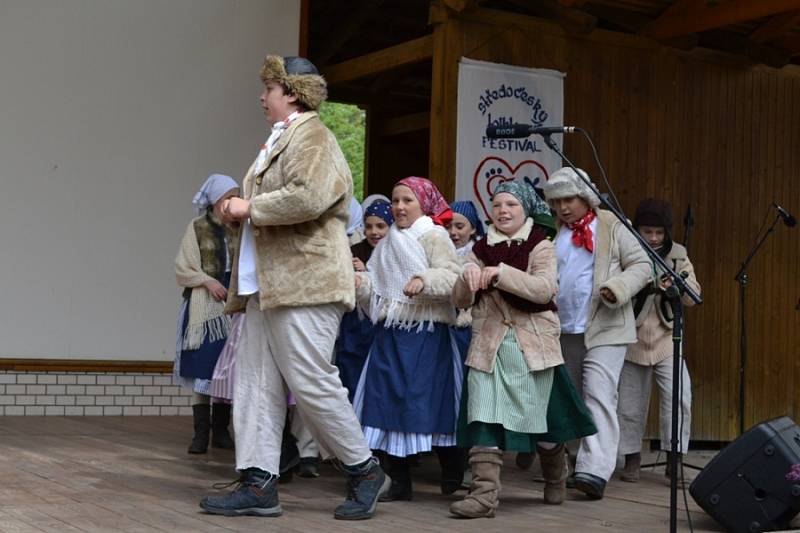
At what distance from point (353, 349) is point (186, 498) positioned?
4.00 feet

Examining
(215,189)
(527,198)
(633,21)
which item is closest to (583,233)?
(527,198)

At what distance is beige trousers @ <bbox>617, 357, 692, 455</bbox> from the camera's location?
6.89m

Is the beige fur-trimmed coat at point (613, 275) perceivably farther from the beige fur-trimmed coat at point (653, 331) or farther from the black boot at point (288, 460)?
the black boot at point (288, 460)

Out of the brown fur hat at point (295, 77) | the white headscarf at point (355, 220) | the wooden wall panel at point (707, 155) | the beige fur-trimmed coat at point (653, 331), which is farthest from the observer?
the wooden wall panel at point (707, 155)

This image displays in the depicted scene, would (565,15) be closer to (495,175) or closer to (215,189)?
(495,175)

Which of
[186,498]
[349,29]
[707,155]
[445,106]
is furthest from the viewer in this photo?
[349,29]

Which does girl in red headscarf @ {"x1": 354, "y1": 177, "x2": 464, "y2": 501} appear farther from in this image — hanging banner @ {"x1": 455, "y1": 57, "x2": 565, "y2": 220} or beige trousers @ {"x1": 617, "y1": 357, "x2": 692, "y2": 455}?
hanging banner @ {"x1": 455, "y1": 57, "x2": 565, "y2": 220}

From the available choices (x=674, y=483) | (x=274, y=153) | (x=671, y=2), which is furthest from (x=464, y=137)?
(x=674, y=483)

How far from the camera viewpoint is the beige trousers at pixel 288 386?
4.97m

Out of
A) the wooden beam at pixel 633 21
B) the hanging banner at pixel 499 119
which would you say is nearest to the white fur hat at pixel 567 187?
the hanging banner at pixel 499 119

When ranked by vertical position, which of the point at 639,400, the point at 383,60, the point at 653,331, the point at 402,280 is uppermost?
the point at 383,60

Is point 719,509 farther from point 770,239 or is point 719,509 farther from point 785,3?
point 770,239

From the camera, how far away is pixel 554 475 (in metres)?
5.72

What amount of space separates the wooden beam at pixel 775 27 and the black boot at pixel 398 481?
16.6ft
